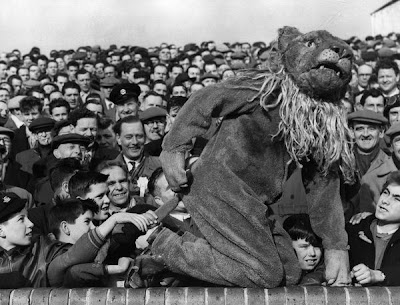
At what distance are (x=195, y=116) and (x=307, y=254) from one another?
3.96 ft

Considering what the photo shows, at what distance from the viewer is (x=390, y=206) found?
444 centimetres

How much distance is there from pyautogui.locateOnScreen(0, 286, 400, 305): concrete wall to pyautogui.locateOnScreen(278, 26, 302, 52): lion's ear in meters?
1.25

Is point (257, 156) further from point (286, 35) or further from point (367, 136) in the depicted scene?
point (367, 136)

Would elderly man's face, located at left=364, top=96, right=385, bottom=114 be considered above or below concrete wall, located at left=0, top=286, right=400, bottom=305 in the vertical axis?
above

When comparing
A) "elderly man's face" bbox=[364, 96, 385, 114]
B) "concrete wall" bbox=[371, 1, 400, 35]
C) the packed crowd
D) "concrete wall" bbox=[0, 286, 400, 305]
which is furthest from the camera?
"concrete wall" bbox=[371, 1, 400, 35]

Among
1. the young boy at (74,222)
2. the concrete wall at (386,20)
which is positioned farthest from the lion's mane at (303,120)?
the concrete wall at (386,20)

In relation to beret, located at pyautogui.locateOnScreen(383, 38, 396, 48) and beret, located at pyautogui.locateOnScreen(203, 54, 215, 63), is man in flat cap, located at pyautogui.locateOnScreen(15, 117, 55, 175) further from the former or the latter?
beret, located at pyautogui.locateOnScreen(383, 38, 396, 48)

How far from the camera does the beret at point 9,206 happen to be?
13.6 ft

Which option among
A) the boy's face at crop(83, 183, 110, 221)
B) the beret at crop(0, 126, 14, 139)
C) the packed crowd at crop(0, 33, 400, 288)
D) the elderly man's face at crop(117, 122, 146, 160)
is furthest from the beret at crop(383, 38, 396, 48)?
the boy's face at crop(83, 183, 110, 221)

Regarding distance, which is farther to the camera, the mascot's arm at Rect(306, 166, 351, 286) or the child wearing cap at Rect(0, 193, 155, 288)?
the mascot's arm at Rect(306, 166, 351, 286)

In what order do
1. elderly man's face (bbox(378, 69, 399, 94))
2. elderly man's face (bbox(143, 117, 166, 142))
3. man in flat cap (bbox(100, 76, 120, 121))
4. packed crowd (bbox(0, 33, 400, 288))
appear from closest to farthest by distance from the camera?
1. packed crowd (bbox(0, 33, 400, 288))
2. elderly man's face (bbox(143, 117, 166, 142))
3. elderly man's face (bbox(378, 69, 399, 94))
4. man in flat cap (bbox(100, 76, 120, 121))

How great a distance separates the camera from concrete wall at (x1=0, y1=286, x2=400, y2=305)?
3.54m

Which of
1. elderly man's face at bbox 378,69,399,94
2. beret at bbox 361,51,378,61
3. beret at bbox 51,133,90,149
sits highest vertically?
beret at bbox 361,51,378,61

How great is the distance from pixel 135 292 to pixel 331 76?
1.45 meters
